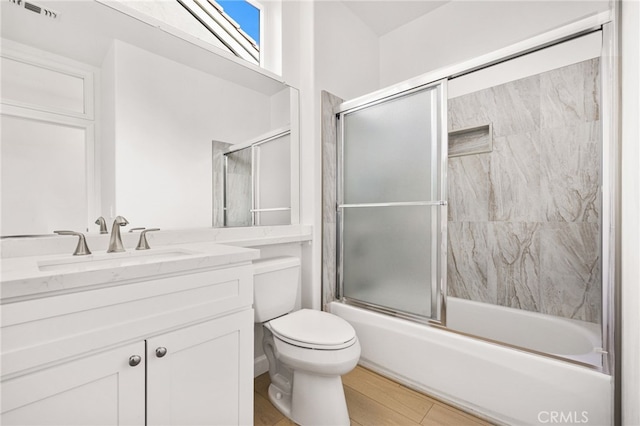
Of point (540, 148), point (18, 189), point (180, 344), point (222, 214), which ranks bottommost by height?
point (180, 344)

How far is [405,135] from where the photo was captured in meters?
1.75

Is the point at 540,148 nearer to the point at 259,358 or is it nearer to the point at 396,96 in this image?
the point at 396,96

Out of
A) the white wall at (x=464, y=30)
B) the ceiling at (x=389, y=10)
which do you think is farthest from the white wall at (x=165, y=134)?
the white wall at (x=464, y=30)

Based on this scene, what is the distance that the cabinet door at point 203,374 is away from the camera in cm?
87

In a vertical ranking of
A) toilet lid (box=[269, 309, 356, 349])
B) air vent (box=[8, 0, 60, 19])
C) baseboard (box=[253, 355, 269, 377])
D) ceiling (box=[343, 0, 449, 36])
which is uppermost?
ceiling (box=[343, 0, 449, 36])

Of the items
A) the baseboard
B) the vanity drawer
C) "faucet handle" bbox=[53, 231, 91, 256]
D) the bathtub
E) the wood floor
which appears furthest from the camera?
the baseboard

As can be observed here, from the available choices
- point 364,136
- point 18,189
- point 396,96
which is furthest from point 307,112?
point 18,189

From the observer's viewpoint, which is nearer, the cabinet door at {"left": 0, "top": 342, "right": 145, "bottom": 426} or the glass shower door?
the cabinet door at {"left": 0, "top": 342, "right": 145, "bottom": 426}

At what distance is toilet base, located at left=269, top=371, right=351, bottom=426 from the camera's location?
132 cm

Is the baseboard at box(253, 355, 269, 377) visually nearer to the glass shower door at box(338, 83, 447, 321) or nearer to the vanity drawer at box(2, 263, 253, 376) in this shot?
the glass shower door at box(338, 83, 447, 321)

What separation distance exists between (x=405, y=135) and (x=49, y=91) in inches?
67.6

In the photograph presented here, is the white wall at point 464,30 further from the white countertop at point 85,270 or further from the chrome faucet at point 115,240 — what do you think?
the chrome faucet at point 115,240

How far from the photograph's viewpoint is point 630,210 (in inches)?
37.5

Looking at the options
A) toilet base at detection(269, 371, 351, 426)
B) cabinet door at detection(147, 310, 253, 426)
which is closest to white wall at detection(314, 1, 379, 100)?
cabinet door at detection(147, 310, 253, 426)
